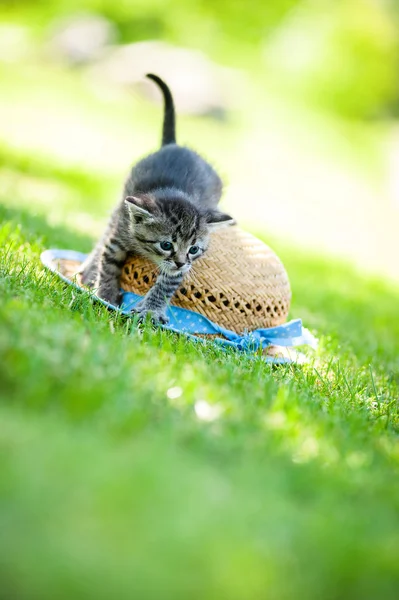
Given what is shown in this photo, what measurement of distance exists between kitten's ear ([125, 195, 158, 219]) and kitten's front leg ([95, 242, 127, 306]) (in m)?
0.25

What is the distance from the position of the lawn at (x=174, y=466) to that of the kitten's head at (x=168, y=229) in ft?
1.41

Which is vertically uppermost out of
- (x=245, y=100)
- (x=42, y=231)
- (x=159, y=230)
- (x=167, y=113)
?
(x=167, y=113)

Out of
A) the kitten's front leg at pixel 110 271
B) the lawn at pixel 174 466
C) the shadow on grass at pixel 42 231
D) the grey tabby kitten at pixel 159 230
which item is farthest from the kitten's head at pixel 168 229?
the shadow on grass at pixel 42 231

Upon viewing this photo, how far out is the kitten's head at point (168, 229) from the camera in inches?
122

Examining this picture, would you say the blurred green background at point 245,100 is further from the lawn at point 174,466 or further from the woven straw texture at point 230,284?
the lawn at point 174,466

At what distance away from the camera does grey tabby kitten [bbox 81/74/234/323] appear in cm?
309

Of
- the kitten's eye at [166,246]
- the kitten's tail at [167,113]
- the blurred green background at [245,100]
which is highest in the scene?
the kitten's tail at [167,113]

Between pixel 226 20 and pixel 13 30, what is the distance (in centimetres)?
633

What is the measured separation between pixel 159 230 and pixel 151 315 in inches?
16.4

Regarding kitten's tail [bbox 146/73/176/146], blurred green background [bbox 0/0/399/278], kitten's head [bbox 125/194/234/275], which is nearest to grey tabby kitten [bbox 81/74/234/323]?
kitten's head [bbox 125/194/234/275]

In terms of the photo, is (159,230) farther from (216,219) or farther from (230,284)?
(230,284)

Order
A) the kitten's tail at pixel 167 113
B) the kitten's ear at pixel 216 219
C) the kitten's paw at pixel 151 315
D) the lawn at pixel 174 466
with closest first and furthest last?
the lawn at pixel 174 466
the kitten's paw at pixel 151 315
the kitten's ear at pixel 216 219
the kitten's tail at pixel 167 113

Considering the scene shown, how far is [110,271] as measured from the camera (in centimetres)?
330

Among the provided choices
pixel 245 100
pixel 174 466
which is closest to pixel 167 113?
pixel 174 466
